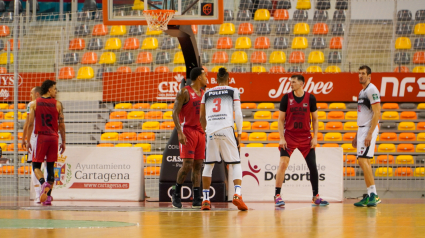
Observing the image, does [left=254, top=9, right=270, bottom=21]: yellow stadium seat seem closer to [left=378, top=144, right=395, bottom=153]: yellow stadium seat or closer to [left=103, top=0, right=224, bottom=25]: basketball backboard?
[left=378, top=144, right=395, bottom=153]: yellow stadium seat

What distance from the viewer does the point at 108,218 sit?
696 cm

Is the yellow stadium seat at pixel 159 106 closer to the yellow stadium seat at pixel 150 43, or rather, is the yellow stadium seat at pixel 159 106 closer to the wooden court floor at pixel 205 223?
the yellow stadium seat at pixel 150 43

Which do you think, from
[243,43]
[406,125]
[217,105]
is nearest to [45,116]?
[217,105]

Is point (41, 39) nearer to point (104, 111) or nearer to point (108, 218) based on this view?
point (104, 111)

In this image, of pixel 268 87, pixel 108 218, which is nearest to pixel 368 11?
pixel 268 87

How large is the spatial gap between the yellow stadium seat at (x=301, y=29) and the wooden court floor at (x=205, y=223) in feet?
42.9

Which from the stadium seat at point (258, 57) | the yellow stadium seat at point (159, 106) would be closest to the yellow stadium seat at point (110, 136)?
the yellow stadium seat at point (159, 106)

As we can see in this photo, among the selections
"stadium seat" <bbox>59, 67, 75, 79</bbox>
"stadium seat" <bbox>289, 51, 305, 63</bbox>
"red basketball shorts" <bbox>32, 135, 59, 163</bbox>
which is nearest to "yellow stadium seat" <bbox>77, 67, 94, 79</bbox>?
"stadium seat" <bbox>59, 67, 75, 79</bbox>

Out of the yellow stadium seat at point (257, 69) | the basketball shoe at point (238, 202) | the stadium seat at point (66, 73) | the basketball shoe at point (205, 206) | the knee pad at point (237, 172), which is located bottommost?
the basketball shoe at point (205, 206)

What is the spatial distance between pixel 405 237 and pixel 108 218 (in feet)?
11.6

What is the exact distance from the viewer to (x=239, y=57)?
20078 mm

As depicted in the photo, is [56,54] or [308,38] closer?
[56,54]

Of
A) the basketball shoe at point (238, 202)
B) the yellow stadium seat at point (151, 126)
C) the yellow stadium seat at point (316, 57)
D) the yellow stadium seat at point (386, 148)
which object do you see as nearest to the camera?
the basketball shoe at point (238, 202)

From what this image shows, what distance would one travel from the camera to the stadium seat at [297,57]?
1977cm
